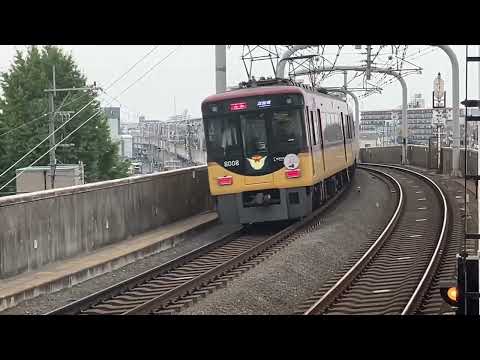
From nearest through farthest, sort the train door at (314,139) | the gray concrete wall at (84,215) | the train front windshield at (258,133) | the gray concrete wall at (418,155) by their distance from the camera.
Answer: the gray concrete wall at (84,215) → the train front windshield at (258,133) → the train door at (314,139) → the gray concrete wall at (418,155)

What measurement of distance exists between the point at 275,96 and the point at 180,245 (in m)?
3.53

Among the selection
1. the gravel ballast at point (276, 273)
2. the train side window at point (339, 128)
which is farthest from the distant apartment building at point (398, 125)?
the gravel ballast at point (276, 273)

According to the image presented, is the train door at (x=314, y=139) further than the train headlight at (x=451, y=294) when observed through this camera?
Yes

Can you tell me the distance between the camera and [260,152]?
1550 cm

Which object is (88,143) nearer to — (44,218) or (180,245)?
(180,245)

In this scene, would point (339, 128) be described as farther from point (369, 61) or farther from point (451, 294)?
point (451, 294)

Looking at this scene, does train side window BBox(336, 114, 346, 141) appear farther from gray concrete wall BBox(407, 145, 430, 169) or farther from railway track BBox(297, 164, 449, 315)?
gray concrete wall BBox(407, 145, 430, 169)

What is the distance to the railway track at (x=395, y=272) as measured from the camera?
927cm

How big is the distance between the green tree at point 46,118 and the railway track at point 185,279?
30.4 m

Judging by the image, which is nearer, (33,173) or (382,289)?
→ (382,289)

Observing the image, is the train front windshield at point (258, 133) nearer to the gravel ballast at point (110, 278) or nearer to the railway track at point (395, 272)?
the gravel ballast at point (110, 278)

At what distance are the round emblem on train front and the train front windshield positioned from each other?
0.10 m
